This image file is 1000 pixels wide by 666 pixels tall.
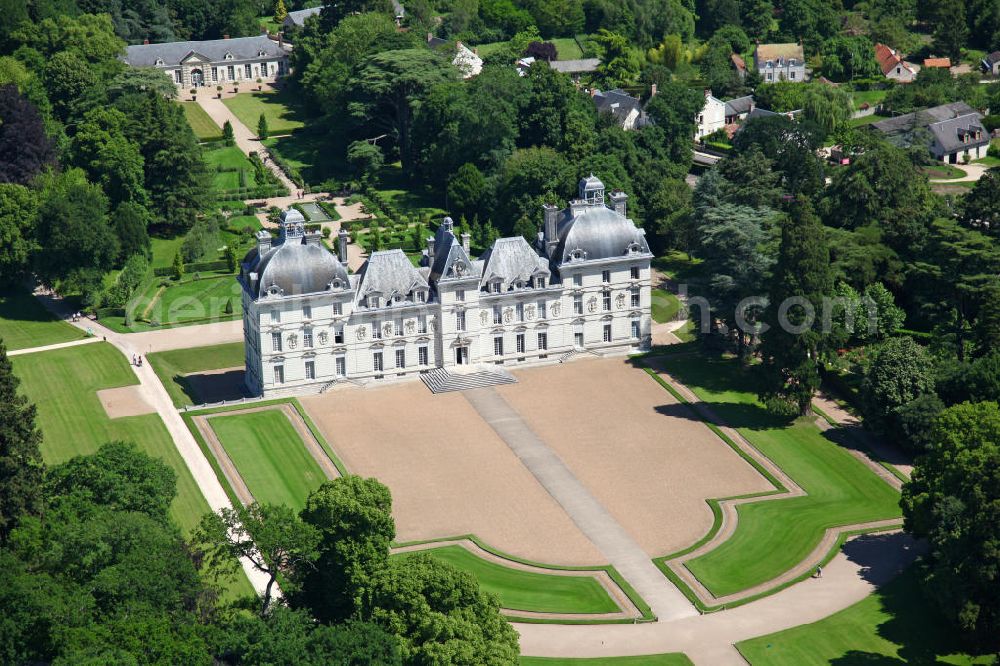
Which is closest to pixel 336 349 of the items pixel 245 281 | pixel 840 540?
pixel 245 281

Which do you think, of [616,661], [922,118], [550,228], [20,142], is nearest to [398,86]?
[20,142]

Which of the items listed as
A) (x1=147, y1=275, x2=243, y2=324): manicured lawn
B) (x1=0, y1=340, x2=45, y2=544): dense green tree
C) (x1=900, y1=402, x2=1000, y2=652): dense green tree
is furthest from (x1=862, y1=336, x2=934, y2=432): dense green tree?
(x1=0, y1=340, x2=45, y2=544): dense green tree

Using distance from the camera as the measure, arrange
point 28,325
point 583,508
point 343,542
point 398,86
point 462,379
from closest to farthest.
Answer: point 343,542 < point 583,508 < point 462,379 < point 28,325 < point 398,86

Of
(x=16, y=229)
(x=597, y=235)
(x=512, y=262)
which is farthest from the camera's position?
(x=16, y=229)

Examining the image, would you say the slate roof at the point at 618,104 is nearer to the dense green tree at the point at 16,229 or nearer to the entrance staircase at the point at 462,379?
the entrance staircase at the point at 462,379

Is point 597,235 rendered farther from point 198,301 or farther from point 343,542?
point 343,542

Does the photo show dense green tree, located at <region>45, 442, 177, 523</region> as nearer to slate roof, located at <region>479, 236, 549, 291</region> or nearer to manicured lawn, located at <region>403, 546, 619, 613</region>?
manicured lawn, located at <region>403, 546, 619, 613</region>

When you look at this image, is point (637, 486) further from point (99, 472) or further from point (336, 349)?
point (99, 472)
